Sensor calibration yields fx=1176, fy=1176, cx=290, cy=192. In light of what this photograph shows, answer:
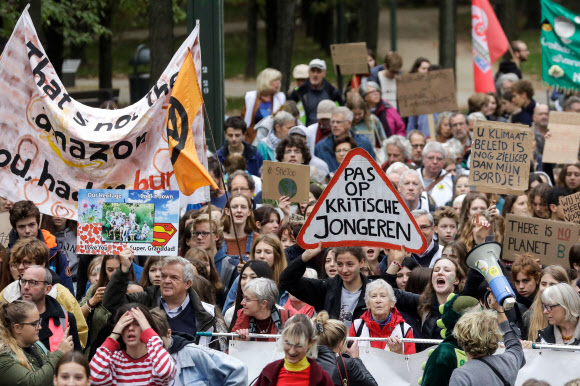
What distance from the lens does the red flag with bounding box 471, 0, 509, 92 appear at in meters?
18.9

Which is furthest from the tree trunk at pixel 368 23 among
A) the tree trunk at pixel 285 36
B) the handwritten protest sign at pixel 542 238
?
the handwritten protest sign at pixel 542 238

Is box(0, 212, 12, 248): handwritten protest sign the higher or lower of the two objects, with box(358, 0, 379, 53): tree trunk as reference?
lower

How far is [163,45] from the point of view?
1549 centimetres

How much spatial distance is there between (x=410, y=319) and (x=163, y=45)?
776 cm

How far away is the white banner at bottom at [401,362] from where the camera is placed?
775cm

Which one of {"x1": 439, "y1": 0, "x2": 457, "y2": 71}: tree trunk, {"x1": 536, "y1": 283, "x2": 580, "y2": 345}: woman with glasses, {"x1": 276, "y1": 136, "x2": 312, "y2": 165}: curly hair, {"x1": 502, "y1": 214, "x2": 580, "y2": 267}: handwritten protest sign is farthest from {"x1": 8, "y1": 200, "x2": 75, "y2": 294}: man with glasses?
{"x1": 439, "y1": 0, "x2": 457, "y2": 71}: tree trunk

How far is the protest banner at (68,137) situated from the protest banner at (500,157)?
2751 millimetres

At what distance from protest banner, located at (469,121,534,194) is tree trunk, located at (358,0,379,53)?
22074 millimetres

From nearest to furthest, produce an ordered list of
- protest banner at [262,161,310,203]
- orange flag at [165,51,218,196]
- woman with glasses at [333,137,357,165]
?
1. orange flag at [165,51,218,196]
2. protest banner at [262,161,310,203]
3. woman with glasses at [333,137,357,165]

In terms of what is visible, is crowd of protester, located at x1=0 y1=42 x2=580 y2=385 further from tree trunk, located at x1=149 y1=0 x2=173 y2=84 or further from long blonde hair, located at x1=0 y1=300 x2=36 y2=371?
tree trunk, located at x1=149 y1=0 x2=173 y2=84

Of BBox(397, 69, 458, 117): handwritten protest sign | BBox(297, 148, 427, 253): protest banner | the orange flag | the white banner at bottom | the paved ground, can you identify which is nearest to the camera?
the white banner at bottom

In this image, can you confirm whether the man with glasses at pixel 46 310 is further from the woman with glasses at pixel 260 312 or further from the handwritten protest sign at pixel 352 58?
the handwritten protest sign at pixel 352 58

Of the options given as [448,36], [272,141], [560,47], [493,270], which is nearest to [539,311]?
[493,270]

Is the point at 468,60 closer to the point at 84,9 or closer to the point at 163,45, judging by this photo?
the point at 84,9
